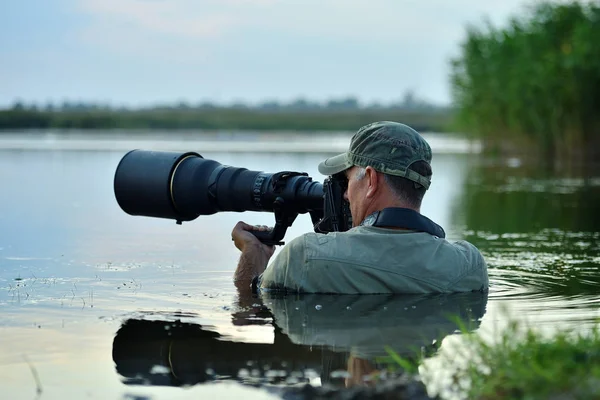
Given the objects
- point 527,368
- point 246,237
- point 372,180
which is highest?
point 372,180

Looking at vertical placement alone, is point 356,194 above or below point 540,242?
above

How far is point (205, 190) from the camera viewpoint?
5465mm

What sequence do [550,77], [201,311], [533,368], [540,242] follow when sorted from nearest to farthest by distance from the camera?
[533,368] < [201,311] < [540,242] < [550,77]

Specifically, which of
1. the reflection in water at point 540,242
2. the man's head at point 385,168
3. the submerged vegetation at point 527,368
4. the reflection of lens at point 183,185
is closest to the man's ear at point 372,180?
the man's head at point 385,168

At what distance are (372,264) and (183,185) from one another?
43.4 inches

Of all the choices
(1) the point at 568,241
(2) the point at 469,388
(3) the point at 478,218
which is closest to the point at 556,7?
(3) the point at 478,218

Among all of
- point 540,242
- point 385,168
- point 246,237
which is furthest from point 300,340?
point 540,242

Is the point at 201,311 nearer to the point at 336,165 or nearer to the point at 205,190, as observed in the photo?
the point at 205,190

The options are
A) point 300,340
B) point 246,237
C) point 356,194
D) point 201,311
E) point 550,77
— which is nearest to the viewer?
point 300,340

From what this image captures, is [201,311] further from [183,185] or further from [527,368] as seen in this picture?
[527,368]

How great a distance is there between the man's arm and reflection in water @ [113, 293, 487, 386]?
0.21 metres

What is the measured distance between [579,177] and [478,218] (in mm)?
8090

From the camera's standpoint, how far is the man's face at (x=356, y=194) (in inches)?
192

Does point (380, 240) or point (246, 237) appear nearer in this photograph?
point (380, 240)
